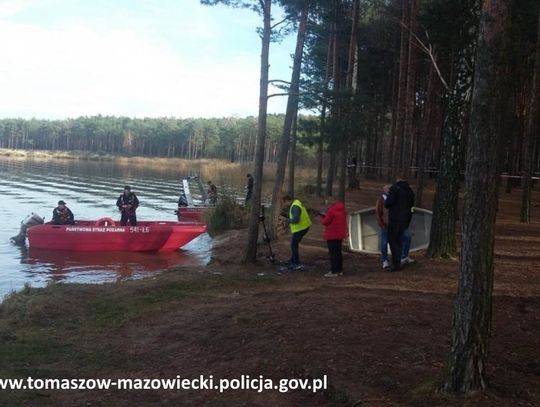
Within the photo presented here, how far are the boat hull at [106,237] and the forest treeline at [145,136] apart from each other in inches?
3166

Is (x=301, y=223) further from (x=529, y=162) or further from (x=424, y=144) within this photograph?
(x=424, y=144)

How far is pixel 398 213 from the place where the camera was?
10000mm

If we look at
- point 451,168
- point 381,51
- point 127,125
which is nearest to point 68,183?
point 381,51

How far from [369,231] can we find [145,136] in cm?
13871

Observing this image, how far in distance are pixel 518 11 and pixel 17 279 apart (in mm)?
15842

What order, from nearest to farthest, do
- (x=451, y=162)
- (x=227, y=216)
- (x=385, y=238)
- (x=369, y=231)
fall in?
(x=451, y=162)
(x=385, y=238)
(x=369, y=231)
(x=227, y=216)

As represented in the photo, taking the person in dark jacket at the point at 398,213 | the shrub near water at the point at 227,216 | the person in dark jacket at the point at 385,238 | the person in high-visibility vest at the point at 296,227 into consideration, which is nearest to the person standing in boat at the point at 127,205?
the shrub near water at the point at 227,216

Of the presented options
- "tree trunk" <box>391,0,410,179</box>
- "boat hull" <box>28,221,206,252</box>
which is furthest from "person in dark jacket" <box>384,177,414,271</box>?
"tree trunk" <box>391,0,410,179</box>

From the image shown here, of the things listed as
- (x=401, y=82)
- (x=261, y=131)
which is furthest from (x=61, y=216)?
(x=401, y=82)

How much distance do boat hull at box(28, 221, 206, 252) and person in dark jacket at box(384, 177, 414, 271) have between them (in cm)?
1036

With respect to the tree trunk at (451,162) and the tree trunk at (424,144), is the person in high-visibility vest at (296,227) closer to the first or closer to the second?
the tree trunk at (451,162)

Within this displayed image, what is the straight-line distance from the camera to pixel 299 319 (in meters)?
6.78

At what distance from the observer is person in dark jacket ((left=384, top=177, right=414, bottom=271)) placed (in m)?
9.91

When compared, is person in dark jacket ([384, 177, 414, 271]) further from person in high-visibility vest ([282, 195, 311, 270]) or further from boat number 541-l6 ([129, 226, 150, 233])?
boat number 541-l6 ([129, 226, 150, 233])
